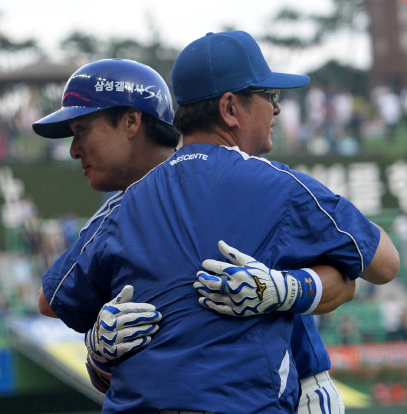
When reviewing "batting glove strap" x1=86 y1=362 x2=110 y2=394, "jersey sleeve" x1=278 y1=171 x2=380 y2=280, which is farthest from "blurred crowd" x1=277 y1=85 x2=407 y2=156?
"jersey sleeve" x1=278 y1=171 x2=380 y2=280

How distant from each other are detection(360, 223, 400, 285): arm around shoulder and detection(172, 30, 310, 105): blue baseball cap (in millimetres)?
599

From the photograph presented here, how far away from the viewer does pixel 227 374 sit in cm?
198

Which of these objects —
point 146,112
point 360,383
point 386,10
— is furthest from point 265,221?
point 386,10

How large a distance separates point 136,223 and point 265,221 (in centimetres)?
39

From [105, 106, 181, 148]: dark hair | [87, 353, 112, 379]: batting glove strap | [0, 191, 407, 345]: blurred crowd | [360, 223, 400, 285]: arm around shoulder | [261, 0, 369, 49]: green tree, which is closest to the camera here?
[360, 223, 400, 285]: arm around shoulder

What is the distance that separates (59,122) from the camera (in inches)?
106

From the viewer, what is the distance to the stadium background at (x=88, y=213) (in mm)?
12594

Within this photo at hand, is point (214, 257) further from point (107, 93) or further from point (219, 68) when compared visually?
point (107, 93)

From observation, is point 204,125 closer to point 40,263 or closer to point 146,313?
point 146,313

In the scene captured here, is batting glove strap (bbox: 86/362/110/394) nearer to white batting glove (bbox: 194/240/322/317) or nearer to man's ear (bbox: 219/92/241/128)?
white batting glove (bbox: 194/240/322/317)

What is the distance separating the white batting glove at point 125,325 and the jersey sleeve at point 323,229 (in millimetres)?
442

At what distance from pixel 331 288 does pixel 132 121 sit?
1.04 metres

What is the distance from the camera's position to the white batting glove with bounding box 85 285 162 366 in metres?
2.08

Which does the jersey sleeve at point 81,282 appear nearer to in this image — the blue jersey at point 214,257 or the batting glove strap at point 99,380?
the blue jersey at point 214,257
